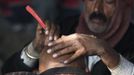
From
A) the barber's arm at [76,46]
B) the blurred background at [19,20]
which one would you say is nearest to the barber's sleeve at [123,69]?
the barber's arm at [76,46]

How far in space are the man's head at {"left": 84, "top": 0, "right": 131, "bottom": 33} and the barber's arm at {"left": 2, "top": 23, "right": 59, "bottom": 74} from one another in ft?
2.31

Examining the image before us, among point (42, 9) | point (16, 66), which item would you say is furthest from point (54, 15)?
point (16, 66)

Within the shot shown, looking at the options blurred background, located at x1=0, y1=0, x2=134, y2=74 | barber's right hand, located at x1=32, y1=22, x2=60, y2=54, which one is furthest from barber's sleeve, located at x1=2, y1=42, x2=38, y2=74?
blurred background, located at x1=0, y1=0, x2=134, y2=74

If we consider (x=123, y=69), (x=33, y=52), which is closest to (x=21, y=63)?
(x=33, y=52)

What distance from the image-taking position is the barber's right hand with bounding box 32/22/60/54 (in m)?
3.38

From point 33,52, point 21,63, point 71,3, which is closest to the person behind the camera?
point 33,52

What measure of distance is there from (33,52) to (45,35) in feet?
1.25

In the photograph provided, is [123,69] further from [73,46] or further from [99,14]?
[99,14]

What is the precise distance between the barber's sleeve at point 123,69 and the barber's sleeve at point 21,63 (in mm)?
592

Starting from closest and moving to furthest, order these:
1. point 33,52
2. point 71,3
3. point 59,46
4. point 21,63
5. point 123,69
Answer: point 59,46
point 123,69
point 33,52
point 21,63
point 71,3

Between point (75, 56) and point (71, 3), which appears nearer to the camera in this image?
point (75, 56)

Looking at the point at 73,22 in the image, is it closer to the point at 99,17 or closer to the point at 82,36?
the point at 99,17

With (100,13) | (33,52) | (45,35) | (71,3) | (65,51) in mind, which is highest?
(65,51)

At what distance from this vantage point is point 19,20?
945 centimetres
